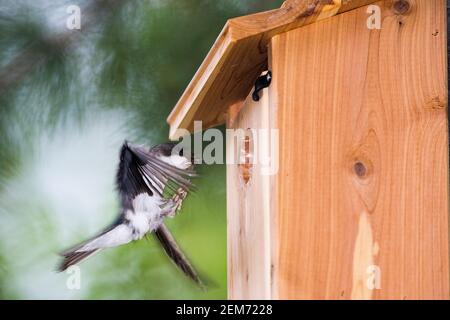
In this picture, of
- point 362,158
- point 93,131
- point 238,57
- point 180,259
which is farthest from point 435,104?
point 93,131

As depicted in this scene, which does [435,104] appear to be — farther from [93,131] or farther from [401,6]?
[93,131]

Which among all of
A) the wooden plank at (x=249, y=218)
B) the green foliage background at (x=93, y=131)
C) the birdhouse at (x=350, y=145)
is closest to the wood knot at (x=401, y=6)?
the birdhouse at (x=350, y=145)

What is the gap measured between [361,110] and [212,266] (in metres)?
0.82

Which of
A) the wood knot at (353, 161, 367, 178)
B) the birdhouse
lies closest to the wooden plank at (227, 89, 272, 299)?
the birdhouse

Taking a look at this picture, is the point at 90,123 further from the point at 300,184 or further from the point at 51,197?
the point at 300,184

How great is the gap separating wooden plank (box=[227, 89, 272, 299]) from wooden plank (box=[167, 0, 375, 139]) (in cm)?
5

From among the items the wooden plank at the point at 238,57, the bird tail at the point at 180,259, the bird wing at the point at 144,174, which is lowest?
the bird tail at the point at 180,259

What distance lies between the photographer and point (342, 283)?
107 centimetres

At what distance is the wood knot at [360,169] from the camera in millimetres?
1103

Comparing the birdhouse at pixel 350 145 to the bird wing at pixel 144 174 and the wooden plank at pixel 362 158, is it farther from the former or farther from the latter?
the bird wing at pixel 144 174

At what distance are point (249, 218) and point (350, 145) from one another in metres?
0.28

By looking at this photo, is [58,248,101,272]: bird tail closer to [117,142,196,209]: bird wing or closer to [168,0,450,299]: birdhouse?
[117,142,196,209]: bird wing

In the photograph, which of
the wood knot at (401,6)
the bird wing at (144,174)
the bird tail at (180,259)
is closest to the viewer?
the wood knot at (401,6)

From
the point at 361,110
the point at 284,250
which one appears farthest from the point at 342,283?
the point at 361,110
